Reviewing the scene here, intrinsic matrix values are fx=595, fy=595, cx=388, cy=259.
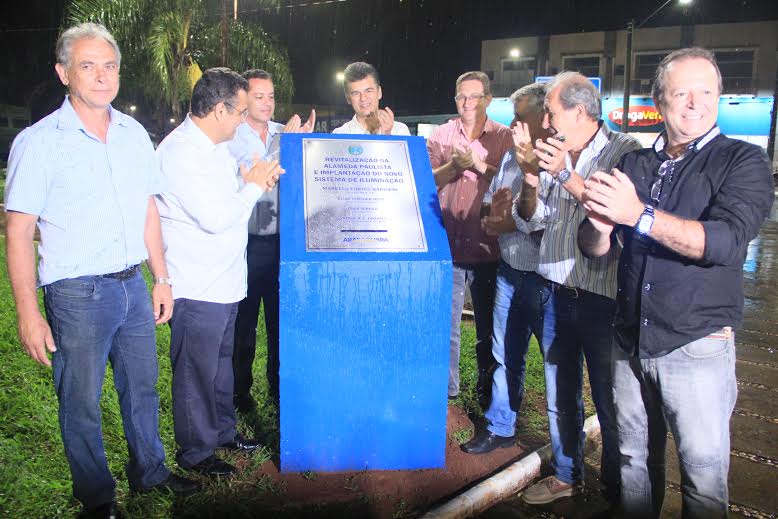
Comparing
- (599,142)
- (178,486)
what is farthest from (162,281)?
(599,142)

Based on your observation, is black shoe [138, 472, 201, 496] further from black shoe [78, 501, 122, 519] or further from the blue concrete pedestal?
the blue concrete pedestal

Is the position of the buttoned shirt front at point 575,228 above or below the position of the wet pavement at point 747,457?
above

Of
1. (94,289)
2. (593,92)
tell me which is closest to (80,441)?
(94,289)

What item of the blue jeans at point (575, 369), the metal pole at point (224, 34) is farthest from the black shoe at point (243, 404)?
the metal pole at point (224, 34)

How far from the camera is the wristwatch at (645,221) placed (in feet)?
6.09

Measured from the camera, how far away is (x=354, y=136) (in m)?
3.13

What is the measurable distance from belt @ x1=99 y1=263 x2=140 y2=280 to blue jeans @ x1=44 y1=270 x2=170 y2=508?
17 mm

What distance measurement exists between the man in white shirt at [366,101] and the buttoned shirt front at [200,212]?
47.6 inches

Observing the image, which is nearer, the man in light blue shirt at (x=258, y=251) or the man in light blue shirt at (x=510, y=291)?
the man in light blue shirt at (x=510, y=291)

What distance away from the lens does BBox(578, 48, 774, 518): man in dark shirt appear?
1.86 m

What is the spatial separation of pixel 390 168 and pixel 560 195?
85 cm

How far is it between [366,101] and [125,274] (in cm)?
202

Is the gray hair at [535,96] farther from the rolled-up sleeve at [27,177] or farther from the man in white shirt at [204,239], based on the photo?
the rolled-up sleeve at [27,177]

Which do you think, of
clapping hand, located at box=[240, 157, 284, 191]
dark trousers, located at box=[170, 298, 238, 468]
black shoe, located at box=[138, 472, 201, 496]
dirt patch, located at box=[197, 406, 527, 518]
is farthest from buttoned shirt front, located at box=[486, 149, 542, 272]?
black shoe, located at box=[138, 472, 201, 496]
